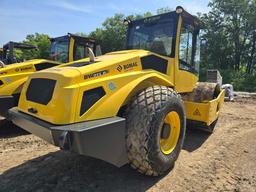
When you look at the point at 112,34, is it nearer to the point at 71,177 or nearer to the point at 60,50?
the point at 60,50

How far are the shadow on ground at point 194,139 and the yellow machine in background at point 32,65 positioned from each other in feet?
12.0

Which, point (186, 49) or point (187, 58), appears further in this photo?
point (187, 58)

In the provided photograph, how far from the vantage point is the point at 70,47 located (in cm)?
756

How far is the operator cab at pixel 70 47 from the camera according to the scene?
7.57 metres

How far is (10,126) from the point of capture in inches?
270

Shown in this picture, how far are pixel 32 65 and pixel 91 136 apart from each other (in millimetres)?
4512

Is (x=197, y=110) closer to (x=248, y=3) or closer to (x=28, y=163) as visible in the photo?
(x=28, y=163)

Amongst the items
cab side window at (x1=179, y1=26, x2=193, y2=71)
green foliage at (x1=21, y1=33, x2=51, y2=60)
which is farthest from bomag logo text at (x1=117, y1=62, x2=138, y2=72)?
Result: green foliage at (x1=21, y1=33, x2=51, y2=60)

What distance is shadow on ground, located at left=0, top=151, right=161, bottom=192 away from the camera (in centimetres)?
350

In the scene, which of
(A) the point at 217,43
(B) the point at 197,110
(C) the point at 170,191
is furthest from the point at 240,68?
(C) the point at 170,191

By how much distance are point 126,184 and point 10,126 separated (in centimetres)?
439

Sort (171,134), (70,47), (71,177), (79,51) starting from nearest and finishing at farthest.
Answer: (71,177)
(171,134)
(70,47)
(79,51)

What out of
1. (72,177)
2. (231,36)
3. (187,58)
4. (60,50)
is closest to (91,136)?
(72,177)

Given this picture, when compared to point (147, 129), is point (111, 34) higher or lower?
higher
